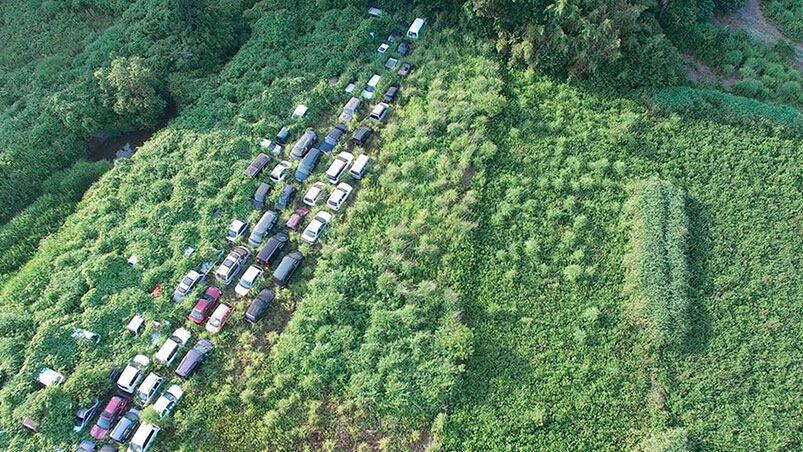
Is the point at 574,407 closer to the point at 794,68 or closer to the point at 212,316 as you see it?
the point at 212,316

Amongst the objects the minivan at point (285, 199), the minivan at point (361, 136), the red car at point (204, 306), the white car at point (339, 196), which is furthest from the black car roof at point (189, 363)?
the minivan at point (361, 136)

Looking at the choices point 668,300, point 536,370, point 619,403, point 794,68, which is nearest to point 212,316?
point 536,370

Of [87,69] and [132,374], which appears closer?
[132,374]

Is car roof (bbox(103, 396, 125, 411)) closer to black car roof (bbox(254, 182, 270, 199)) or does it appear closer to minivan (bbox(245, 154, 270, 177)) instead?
black car roof (bbox(254, 182, 270, 199))

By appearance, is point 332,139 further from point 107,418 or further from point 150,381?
point 107,418

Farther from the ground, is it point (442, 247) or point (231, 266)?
point (442, 247)

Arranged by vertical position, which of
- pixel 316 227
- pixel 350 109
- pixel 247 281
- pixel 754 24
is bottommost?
pixel 247 281

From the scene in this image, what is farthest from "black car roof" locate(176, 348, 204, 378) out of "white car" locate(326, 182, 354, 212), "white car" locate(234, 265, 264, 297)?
"white car" locate(326, 182, 354, 212)

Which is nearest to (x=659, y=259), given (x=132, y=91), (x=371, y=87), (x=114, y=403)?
(x=371, y=87)
